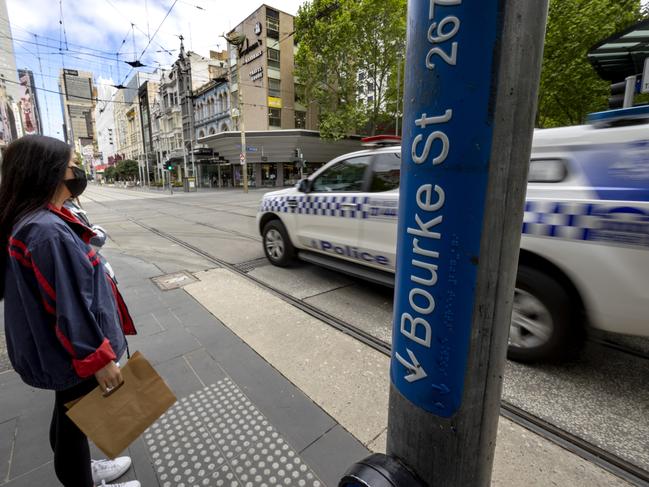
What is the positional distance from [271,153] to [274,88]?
6.35m

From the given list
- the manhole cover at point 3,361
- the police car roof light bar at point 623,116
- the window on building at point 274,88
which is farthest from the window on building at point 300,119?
the police car roof light bar at point 623,116

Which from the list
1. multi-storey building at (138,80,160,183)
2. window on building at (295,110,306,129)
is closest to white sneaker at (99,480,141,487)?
window on building at (295,110,306,129)

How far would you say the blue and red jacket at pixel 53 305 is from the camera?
134 centimetres

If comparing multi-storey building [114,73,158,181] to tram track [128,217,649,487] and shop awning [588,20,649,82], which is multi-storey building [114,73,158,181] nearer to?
shop awning [588,20,649,82]

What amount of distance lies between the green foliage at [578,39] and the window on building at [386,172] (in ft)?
52.8

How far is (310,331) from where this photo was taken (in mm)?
3555

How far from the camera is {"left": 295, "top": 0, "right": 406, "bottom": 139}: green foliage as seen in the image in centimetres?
2550

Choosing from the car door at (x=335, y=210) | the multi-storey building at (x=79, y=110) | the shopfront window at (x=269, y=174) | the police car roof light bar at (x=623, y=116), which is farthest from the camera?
the multi-storey building at (x=79, y=110)

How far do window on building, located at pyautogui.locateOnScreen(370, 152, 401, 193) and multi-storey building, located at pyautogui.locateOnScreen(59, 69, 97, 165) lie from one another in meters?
135

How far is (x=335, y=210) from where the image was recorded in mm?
4586

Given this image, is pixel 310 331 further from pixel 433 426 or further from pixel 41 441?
pixel 433 426

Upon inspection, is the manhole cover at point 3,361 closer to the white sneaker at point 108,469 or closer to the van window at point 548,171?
the white sneaker at point 108,469

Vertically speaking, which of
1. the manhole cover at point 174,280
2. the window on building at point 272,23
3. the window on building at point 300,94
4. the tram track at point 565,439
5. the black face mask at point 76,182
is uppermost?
the window on building at point 272,23

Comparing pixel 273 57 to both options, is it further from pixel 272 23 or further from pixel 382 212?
pixel 382 212
